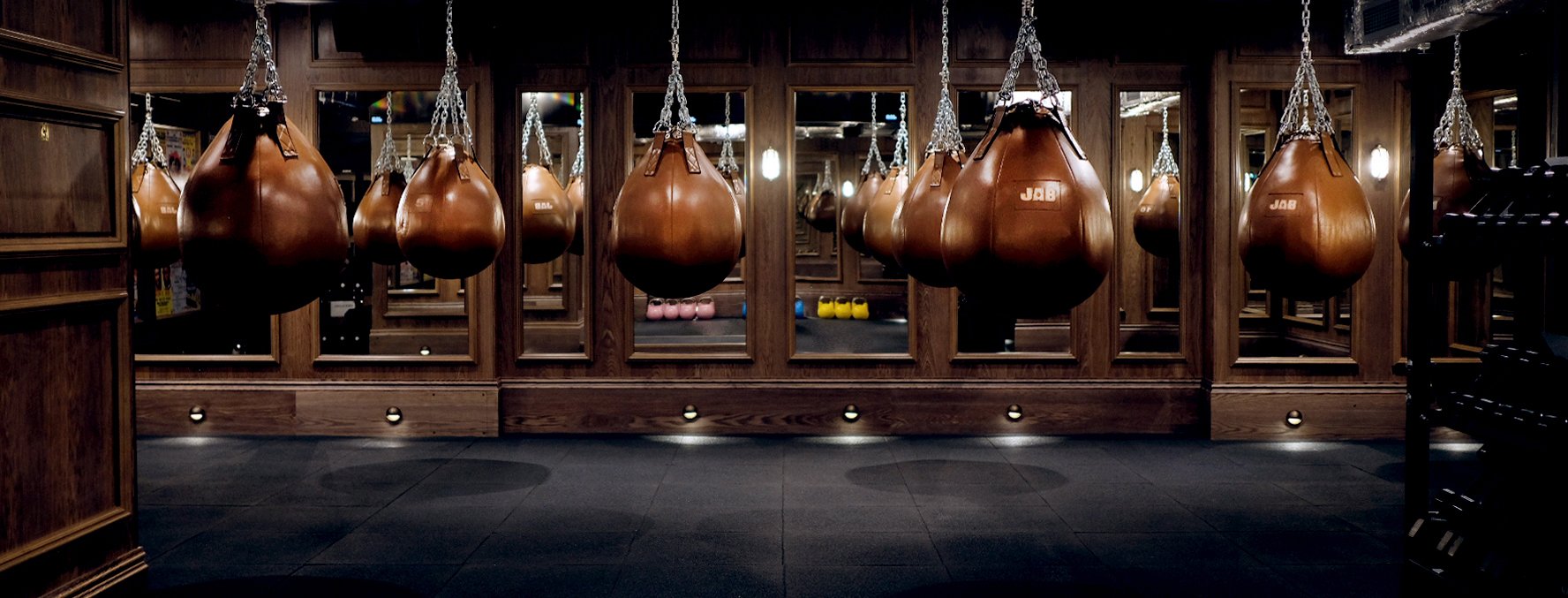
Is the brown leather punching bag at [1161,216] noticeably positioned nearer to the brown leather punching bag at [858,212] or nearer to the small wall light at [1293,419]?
the small wall light at [1293,419]

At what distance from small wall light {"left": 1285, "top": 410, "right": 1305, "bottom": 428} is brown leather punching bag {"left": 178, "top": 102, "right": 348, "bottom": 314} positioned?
5017mm

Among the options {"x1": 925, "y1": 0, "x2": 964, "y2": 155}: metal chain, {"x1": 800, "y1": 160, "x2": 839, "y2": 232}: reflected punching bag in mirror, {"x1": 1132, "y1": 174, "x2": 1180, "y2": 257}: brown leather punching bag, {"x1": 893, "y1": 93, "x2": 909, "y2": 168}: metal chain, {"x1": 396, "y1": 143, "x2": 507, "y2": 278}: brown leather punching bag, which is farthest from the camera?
{"x1": 800, "y1": 160, "x2": 839, "y2": 232}: reflected punching bag in mirror

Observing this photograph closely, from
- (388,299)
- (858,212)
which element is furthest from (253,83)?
(388,299)

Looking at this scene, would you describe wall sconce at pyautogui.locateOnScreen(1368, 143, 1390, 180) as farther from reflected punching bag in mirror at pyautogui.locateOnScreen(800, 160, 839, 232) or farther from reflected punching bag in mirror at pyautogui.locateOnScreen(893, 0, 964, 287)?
reflected punching bag in mirror at pyautogui.locateOnScreen(800, 160, 839, 232)

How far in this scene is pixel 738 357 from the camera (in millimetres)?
6059

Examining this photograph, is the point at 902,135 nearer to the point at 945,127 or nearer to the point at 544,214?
the point at 945,127

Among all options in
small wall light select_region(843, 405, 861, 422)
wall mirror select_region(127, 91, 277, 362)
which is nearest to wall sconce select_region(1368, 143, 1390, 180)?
small wall light select_region(843, 405, 861, 422)

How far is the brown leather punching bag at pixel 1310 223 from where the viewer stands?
12.0 feet

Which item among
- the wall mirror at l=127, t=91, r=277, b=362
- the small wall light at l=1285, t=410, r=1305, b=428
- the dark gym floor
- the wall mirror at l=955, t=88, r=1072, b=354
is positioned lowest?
the dark gym floor

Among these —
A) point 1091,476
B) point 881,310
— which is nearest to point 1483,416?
point 1091,476

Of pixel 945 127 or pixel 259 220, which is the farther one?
pixel 945 127

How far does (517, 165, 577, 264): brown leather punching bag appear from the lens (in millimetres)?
5527

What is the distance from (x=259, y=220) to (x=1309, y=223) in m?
3.39

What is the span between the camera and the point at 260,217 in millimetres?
2992
